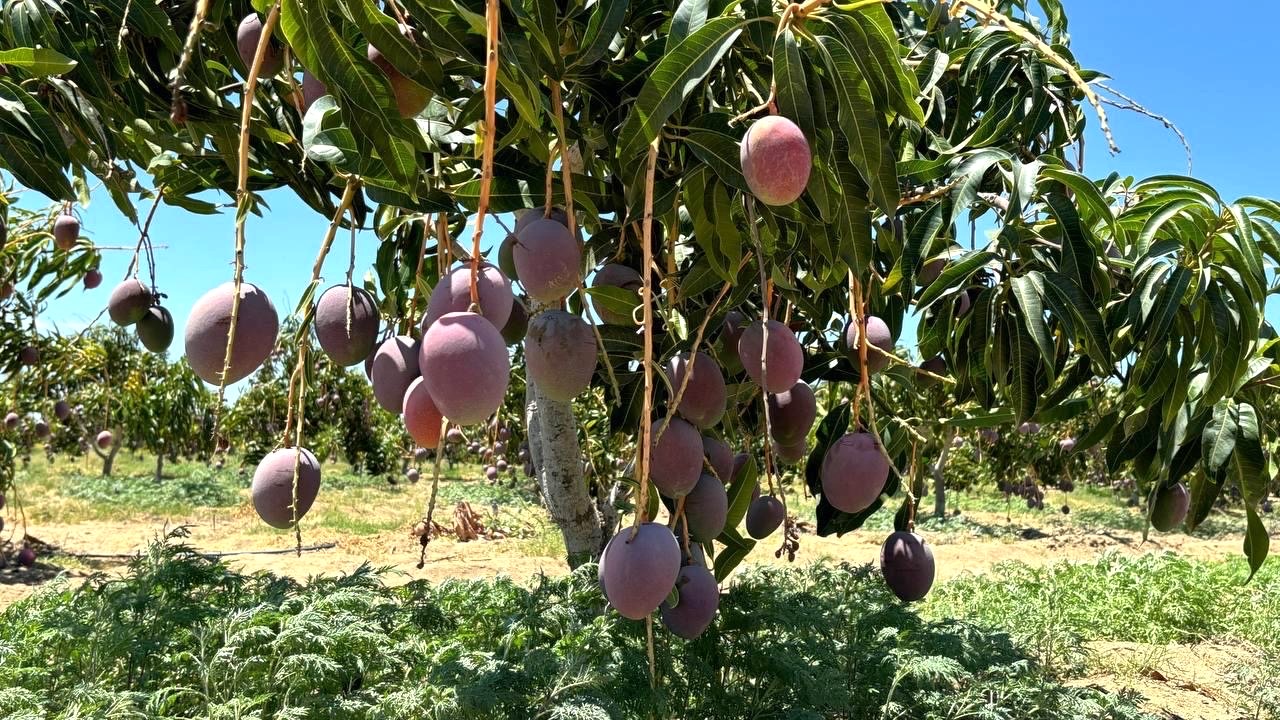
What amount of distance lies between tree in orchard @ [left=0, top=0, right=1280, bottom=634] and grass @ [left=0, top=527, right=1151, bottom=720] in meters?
0.63

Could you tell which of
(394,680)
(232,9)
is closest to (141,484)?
(394,680)

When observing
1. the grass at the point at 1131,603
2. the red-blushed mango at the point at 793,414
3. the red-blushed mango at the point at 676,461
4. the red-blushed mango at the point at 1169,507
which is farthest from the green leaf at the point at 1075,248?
the grass at the point at 1131,603

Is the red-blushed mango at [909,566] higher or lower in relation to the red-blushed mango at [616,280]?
lower

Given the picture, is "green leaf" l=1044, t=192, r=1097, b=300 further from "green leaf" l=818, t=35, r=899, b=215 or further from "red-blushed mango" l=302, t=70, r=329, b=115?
"red-blushed mango" l=302, t=70, r=329, b=115

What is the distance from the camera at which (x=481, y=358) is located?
0.70 m

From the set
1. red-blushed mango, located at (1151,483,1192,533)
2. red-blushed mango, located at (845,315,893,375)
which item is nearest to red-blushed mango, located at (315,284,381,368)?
red-blushed mango, located at (845,315,893,375)

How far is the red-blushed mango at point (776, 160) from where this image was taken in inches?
29.9

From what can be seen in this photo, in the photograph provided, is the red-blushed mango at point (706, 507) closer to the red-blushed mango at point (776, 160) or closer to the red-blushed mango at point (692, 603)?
the red-blushed mango at point (692, 603)

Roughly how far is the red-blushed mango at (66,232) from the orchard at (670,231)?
979mm

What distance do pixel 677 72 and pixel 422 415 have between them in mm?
393

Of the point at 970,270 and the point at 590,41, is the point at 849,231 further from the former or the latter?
the point at 970,270

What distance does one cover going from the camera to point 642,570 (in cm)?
88

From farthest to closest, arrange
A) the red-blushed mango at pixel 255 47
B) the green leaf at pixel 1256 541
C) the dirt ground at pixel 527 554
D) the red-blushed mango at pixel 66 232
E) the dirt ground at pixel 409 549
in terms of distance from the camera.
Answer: the dirt ground at pixel 409 549, the dirt ground at pixel 527 554, the red-blushed mango at pixel 66 232, the green leaf at pixel 1256 541, the red-blushed mango at pixel 255 47

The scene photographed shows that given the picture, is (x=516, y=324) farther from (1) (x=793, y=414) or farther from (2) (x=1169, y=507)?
(2) (x=1169, y=507)
